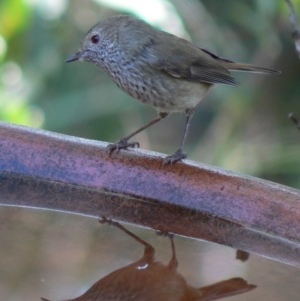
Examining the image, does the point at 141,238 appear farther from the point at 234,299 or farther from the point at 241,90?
the point at 241,90

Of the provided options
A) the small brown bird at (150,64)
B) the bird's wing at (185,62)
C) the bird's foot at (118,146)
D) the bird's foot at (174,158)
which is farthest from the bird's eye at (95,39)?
the bird's foot at (174,158)

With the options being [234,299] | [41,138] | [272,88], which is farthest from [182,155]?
[272,88]

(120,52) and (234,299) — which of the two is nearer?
(234,299)

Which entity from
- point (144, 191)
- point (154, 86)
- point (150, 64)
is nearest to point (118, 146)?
point (144, 191)

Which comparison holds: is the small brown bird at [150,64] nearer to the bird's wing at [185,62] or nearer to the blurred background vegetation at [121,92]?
the bird's wing at [185,62]

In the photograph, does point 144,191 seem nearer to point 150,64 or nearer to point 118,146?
point 118,146

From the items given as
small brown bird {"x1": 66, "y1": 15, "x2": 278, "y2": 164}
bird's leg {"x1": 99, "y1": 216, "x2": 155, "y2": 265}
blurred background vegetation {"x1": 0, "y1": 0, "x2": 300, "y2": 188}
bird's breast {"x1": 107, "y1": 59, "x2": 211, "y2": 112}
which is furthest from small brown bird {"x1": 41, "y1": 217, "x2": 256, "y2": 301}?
blurred background vegetation {"x1": 0, "y1": 0, "x2": 300, "y2": 188}

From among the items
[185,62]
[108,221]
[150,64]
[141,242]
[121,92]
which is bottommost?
[141,242]
